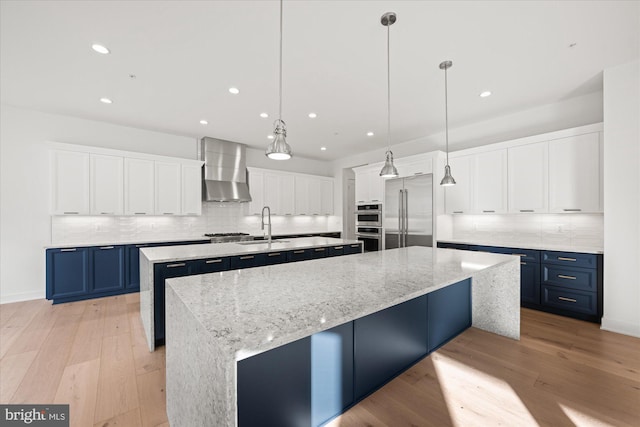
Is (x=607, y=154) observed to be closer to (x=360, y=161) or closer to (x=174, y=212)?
(x=360, y=161)

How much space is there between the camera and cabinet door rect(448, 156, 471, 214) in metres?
4.67

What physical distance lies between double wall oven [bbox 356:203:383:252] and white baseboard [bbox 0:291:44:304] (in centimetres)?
A: 593

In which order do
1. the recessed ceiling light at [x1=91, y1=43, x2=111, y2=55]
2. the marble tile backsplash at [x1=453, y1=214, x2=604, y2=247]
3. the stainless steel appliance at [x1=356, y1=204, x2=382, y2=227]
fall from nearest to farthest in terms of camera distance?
the recessed ceiling light at [x1=91, y1=43, x2=111, y2=55] < the marble tile backsplash at [x1=453, y1=214, x2=604, y2=247] < the stainless steel appliance at [x1=356, y1=204, x2=382, y2=227]

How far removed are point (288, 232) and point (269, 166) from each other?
5.90 feet

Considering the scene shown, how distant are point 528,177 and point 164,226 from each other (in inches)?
254

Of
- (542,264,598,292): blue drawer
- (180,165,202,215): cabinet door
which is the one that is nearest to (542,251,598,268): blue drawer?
(542,264,598,292): blue drawer

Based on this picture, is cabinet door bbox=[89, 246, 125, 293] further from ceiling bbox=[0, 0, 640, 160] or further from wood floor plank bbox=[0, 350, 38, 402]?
ceiling bbox=[0, 0, 640, 160]

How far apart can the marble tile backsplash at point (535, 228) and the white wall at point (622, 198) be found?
0.75 m

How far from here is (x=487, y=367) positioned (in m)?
2.25

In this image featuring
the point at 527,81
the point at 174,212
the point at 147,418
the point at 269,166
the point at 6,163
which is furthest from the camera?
the point at 269,166

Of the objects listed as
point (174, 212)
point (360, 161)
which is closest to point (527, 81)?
point (360, 161)

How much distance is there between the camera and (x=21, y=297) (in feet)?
13.7

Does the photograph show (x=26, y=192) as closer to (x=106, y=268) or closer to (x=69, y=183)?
(x=69, y=183)

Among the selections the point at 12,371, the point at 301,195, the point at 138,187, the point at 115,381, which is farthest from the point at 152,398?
the point at 301,195
